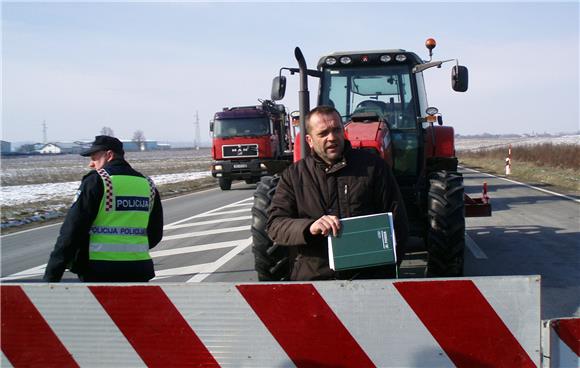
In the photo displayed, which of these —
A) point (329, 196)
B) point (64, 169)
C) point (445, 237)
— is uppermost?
point (329, 196)

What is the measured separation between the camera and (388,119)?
7910mm

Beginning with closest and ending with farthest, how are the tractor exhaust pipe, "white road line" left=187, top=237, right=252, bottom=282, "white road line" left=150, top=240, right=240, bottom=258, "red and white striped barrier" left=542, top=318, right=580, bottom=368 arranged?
1. "red and white striped barrier" left=542, top=318, right=580, bottom=368
2. the tractor exhaust pipe
3. "white road line" left=187, top=237, right=252, bottom=282
4. "white road line" left=150, top=240, right=240, bottom=258

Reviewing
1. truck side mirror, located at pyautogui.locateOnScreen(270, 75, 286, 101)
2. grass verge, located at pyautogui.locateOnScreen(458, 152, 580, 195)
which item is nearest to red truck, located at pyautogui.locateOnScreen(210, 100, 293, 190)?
grass verge, located at pyautogui.locateOnScreen(458, 152, 580, 195)

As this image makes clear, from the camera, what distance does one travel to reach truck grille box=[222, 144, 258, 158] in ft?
76.5

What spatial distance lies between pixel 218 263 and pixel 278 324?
5.96 metres

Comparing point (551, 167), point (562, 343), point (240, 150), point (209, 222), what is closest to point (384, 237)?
point (562, 343)

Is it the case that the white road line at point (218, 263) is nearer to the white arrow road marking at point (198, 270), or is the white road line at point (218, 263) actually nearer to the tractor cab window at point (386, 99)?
the white arrow road marking at point (198, 270)

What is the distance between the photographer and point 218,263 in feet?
28.2

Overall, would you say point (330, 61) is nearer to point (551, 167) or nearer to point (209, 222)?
point (209, 222)

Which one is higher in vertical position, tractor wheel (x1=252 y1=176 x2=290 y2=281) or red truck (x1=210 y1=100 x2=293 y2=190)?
red truck (x1=210 y1=100 x2=293 y2=190)

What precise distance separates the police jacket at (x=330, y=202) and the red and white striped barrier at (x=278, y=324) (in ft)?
1.28

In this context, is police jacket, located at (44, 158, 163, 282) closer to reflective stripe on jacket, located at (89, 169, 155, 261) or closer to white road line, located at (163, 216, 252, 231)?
reflective stripe on jacket, located at (89, 169, 155, 261)

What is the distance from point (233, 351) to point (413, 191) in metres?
5.15

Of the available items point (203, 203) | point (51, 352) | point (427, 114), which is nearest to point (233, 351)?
point (51, 352)
